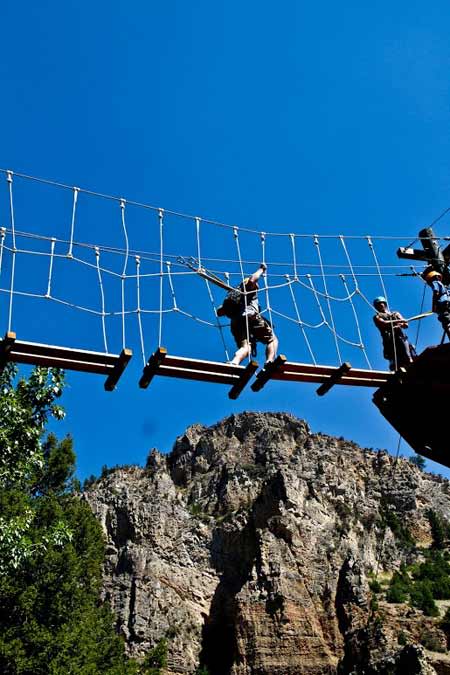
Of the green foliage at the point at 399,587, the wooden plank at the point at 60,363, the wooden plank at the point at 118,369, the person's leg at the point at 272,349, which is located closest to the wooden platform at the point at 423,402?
the person's leg at the point at 272,349

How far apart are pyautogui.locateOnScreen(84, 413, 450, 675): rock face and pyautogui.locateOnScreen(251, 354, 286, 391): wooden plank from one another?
2618 cm

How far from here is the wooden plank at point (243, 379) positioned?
27.2ft

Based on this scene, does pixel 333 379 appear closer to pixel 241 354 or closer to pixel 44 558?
pixel 241 354

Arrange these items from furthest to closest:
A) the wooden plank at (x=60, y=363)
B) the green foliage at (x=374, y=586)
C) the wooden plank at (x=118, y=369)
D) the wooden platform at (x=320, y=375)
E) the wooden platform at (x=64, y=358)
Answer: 1. the green foliage at (x=374, y=586)
2. the wooden platform at (x=320, y=375)
3. the wooden plank at (x=118, y=369)
4. the wooden plank at (x=60, y=363)
5. the wooden platform at (x=64, y=358)

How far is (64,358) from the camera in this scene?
7328 mm

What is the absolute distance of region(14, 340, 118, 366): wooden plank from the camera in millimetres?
7031

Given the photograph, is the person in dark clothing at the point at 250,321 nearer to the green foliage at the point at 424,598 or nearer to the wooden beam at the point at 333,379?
the wooden beam at the point at 333,379

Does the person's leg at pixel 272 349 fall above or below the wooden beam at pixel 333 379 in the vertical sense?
above

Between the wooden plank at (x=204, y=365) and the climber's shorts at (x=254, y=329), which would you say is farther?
the climber's shorts at (x=254, y=329)

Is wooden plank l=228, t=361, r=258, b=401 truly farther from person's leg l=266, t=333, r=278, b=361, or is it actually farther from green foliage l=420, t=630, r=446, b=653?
green foliage l=420, t=630, r=446, b=653

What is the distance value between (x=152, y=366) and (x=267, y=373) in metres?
1.61

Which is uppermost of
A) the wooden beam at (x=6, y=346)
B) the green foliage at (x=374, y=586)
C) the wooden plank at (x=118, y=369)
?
the green foliage at (x=374, y=586)

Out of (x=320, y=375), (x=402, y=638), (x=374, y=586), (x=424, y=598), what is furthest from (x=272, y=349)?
(x=374, y=586)

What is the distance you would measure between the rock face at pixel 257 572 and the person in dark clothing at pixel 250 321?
2564 centimetres
